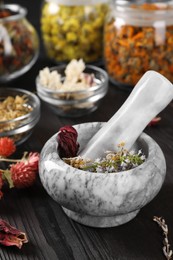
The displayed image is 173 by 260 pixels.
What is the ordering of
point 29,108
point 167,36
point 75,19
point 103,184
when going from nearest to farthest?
point 103,184 → point 29,108 → point 167,36 → point 75,19

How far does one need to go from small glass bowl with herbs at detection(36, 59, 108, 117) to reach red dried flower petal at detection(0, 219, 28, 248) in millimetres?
483

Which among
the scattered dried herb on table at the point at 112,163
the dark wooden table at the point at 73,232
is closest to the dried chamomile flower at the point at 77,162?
the scattered dried herb on table at the point at 112,163

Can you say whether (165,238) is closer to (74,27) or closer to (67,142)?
(67,142)

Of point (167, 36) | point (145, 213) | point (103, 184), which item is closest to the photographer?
point (103, 184)

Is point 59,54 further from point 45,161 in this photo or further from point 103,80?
point 45,161

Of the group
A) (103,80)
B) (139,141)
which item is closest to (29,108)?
(103,80)

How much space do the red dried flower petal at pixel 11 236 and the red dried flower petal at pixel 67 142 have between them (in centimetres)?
16

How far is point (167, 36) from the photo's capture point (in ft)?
4.63

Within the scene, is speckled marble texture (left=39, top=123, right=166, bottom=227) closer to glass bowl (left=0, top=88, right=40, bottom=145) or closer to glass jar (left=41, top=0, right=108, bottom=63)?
glass bowl (left=0, top=88, right=40, bottom=145)

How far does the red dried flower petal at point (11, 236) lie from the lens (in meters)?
0.91

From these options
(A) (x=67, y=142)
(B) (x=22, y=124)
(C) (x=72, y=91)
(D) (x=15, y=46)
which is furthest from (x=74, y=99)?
(A) (x=67, y=142)

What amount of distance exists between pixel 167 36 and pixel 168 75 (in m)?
0.10

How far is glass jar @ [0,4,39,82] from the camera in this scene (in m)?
1.53

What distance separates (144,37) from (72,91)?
240 mm
